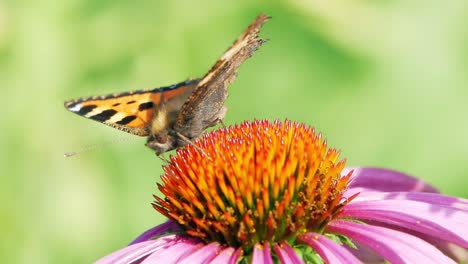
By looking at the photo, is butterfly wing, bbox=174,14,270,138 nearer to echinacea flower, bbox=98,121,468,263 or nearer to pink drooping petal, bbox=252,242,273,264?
echinacea flower, bbox=98,121,468,263

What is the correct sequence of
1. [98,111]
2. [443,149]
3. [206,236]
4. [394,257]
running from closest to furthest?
[394,257], [206,236], [98,111], [443,149]

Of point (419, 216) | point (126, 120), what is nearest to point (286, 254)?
point (419, 216)

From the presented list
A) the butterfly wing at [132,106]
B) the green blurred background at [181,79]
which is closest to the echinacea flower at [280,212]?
the butterfly wing at [132,106]

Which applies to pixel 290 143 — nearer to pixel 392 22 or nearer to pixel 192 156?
pixel 192 156

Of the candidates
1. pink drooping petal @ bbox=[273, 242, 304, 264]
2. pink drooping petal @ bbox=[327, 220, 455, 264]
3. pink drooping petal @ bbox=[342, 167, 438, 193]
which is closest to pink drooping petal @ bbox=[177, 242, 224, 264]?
pink drooping petal @ bbox=[273, 242, 304, 264]

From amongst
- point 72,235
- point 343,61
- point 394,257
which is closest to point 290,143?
point 394,257

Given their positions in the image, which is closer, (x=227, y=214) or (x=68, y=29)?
(x=227, y=214)

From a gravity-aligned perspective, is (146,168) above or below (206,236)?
above
